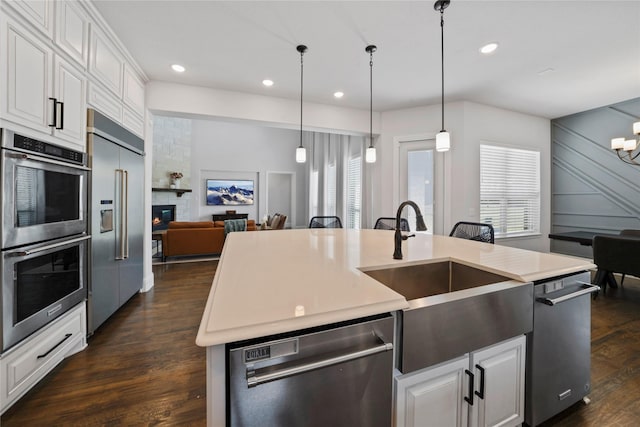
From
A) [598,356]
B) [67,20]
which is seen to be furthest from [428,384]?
[67,20]

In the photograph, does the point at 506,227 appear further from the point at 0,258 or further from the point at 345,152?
the point at 0,258

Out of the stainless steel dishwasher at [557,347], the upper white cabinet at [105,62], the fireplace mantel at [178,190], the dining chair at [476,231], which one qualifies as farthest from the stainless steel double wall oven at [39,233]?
the fireplace mantel at [178,190]

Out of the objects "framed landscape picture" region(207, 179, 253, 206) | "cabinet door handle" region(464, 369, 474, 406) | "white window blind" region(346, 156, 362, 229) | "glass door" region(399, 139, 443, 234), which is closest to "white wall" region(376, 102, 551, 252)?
"glass door" region(399, 139, 443, 234)

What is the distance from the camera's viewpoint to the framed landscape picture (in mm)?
8570

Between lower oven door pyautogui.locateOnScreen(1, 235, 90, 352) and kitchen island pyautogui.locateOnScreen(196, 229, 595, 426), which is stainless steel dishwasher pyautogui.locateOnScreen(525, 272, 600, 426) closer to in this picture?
kitchen island pyautogui.locateOnScreen(196, 229, 595, 426)

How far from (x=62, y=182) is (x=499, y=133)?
5.39 metres

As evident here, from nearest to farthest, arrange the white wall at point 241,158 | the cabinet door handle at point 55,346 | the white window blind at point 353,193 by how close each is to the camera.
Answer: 1. the cabinet door handle at point 55,346
2. the white window blind at point 353,193
3. the white wall at point 241,158

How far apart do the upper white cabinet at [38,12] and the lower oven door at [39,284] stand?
131 centimetres

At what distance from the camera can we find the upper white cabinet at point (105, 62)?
2.11 metres

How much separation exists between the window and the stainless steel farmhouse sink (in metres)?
3.45

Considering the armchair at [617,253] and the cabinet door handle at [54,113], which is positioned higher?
the cabinet door handle at [54,113]

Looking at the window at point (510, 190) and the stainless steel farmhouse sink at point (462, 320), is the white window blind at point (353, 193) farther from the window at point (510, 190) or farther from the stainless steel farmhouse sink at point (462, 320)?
the stainless steel farmhouse sink at point (462, 320)

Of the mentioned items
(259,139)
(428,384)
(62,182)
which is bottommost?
(428,384)

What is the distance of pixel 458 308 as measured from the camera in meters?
0.99
